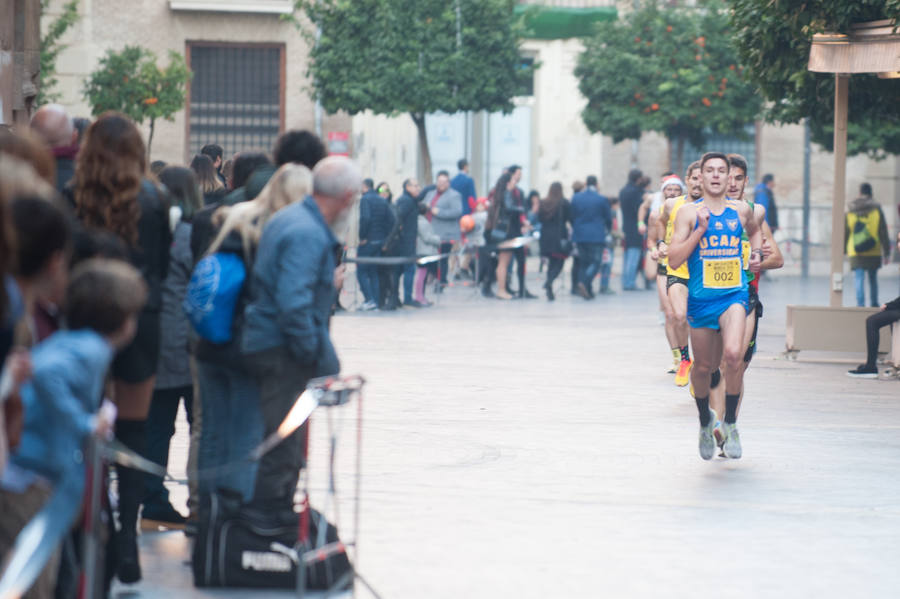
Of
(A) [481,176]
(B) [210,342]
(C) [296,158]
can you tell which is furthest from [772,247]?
(A) [481,176]

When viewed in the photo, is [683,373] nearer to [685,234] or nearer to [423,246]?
[685,234]

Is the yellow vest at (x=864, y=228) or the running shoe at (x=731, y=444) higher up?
the yellow vest at (x=864, y=228)

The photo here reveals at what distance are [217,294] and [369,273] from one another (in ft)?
50.2

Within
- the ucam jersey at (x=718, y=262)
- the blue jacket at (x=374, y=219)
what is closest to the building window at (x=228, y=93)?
the blue jacket at (x=374, y=219)

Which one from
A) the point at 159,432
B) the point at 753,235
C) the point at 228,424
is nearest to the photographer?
the point at 228,424

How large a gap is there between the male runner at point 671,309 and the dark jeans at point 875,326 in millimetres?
1816

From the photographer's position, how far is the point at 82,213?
6078mm

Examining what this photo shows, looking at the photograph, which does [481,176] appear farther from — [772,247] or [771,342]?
[772,247]

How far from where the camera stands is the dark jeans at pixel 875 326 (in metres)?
14.1

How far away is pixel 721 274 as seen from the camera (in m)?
9.30

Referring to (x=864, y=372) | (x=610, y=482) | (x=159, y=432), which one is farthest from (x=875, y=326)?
(x=159, y=432)

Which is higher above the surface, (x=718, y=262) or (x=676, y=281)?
(x=718, y=262)

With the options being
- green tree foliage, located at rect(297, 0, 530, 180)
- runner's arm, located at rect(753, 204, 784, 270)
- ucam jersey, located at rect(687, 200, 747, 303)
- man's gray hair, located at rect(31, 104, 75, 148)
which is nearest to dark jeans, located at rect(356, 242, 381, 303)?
green tree foliage, located at rect(297, 0, 530, 180)

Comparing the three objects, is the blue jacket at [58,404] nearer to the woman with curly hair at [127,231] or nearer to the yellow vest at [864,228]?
the woman with curly hair at [127,231]
